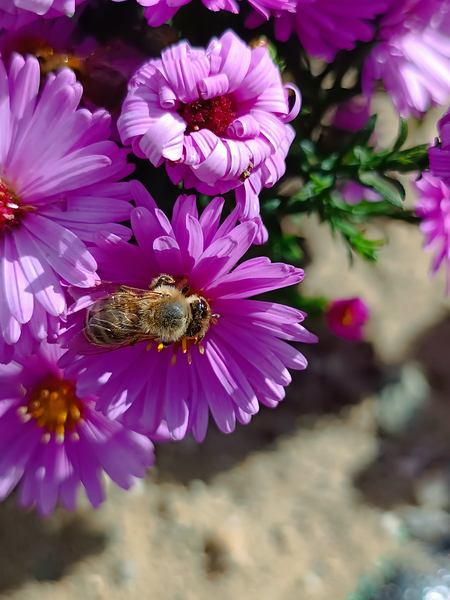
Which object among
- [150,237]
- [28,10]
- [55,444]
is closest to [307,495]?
[55,444]

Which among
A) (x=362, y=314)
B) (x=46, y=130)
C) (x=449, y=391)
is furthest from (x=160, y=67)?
(x=449, y=391)

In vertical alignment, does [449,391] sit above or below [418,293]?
below

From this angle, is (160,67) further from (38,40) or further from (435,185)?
(435,185)

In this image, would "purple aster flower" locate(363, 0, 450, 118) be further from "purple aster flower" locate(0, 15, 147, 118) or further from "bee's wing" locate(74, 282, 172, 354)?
"bee's wing" locate(74, 282, 172, 354)

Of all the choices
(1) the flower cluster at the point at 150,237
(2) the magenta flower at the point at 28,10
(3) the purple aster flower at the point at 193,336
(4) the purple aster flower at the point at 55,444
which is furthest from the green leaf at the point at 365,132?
(4) the purple aster flower at the point at 55,444

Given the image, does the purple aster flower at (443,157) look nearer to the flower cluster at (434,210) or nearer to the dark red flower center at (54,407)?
the flower cluster at (434,210)

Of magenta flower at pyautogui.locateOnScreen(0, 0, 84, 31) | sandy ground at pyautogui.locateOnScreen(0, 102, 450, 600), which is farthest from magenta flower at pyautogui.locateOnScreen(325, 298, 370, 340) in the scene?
magenta flower at pyautogui.locateOnScreen(0, 0, 84, 31)

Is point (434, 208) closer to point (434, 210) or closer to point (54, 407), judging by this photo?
point (434, 210)
